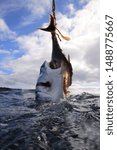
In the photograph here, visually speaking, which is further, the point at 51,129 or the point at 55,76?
the point at 55,76

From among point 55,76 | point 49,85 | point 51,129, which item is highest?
point 55,76

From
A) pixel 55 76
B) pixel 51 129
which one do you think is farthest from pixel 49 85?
pixel 51 129

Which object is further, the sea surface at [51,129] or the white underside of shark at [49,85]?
the white underside of shark at [49,85]

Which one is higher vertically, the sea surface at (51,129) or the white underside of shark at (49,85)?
the white underside of shark at (49,85)

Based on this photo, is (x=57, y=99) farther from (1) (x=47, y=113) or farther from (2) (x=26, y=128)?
(2) (x=26, y=128)

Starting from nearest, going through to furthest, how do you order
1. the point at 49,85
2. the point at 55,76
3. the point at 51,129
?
1. the point at 51,129
2. the point at 55,76
3. the point at 49,85

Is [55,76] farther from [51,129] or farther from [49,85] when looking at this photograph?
[51,129]

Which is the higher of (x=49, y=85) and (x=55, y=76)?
(x=55, y=76)

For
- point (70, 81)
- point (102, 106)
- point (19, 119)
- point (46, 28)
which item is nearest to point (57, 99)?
point (70, 81)

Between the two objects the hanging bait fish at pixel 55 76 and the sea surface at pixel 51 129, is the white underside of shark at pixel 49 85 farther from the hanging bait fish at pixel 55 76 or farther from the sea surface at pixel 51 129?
the sea surface at pixel 51 129

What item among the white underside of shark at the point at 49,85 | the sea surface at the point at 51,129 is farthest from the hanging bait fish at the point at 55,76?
the sea surface at the point at 51,129

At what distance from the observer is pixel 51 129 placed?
811cm

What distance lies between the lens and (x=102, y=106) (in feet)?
21.8

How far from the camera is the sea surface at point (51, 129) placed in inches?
277
